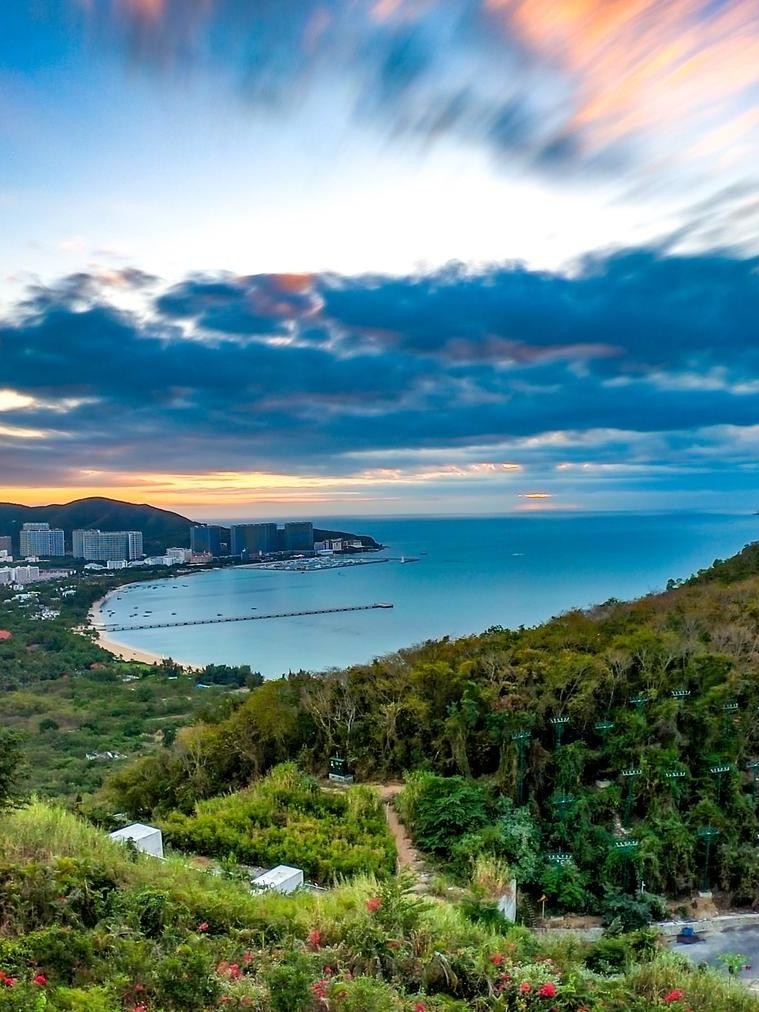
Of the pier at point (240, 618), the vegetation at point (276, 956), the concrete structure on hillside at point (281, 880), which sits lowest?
the pier at point (240, 618)

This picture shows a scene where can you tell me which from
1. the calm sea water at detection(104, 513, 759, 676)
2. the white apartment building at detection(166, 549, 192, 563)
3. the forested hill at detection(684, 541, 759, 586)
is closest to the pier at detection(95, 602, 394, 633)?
the calm sea water at detection(104, 513, 759, 676)

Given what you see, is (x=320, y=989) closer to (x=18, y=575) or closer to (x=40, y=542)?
(x=18, y=575)

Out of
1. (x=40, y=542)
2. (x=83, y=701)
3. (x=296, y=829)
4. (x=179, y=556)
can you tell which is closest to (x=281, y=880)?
(x=296, y=829)

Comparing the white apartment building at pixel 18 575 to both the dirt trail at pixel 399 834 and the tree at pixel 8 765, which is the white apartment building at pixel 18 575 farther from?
the tree at pixel 8 765

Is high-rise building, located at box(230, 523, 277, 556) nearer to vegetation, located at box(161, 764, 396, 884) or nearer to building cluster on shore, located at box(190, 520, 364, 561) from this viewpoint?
building cluster on shore, located at box(190, 520, 364, 561)

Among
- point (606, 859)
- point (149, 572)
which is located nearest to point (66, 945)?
point (606, 859)

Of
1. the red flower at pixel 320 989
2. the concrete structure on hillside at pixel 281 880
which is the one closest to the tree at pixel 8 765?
the concrete structure on hillside at pixel 281 880

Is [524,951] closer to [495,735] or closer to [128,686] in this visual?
[495,735]
